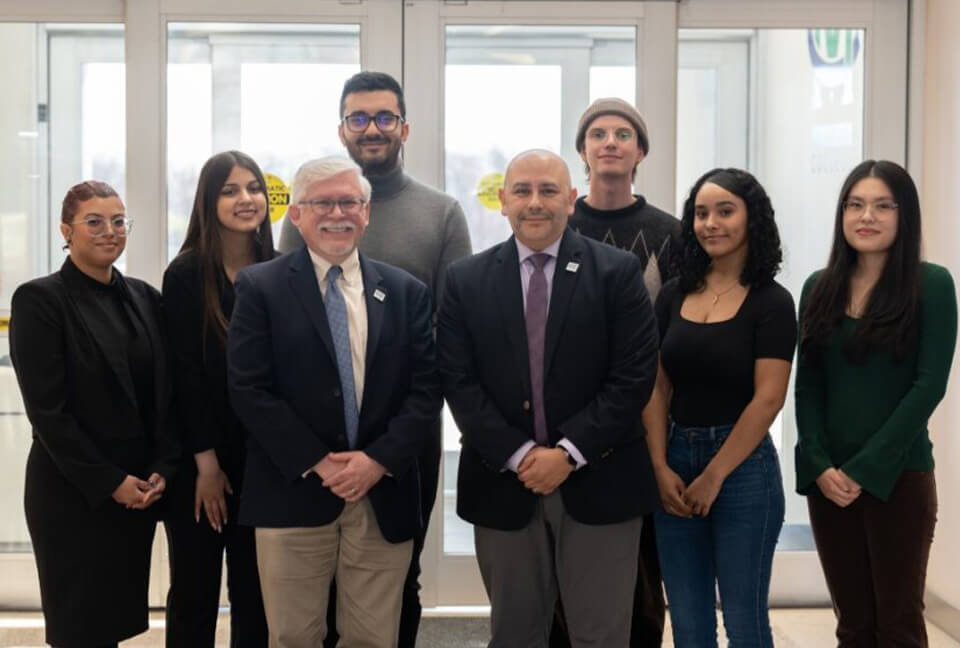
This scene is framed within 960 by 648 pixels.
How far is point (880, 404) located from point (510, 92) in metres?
2.09

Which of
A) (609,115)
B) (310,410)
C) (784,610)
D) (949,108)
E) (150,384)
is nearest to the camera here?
(310,410)

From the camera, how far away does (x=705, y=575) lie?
9.00 feet

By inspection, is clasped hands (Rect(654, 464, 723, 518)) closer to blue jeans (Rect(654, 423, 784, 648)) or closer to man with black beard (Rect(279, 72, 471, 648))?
blue jeans (Rect(654, 423, 784, 648))

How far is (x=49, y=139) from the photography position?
421cm

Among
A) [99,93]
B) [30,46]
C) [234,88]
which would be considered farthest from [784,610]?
[30,46]

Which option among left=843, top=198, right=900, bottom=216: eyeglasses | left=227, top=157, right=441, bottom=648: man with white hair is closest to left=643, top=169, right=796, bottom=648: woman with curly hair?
left=843, top=198, right=900, bottom=216: eyeglasses

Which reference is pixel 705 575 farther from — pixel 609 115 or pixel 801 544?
pixel 801 544

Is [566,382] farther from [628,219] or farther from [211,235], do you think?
[211,235]

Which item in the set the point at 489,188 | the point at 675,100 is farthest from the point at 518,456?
the point at 675,100

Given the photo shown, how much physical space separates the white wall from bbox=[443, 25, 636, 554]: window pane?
119cm

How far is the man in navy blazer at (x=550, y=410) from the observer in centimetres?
259

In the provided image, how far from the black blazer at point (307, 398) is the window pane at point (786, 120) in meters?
2.01

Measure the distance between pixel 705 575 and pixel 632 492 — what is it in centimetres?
34

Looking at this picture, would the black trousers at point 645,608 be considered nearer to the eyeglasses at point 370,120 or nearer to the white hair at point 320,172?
the white hair at point 320,172
